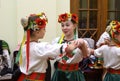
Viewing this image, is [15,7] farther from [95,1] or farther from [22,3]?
[95,1]

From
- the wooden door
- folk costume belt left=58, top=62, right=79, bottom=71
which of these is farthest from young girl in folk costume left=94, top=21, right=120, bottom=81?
the wooden door

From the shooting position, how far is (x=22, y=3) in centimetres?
436

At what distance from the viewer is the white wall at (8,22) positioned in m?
4.45

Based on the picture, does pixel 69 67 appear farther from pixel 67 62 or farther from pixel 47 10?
pixel 47 10

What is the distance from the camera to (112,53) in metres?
3.20

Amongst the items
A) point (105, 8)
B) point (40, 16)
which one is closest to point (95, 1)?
point (105, 8)

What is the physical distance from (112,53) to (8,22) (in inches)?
75.2

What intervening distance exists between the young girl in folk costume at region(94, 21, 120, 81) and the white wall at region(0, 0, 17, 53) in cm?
166

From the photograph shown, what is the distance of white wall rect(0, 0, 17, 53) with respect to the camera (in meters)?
4.45

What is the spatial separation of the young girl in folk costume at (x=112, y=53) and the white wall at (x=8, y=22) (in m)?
1.66

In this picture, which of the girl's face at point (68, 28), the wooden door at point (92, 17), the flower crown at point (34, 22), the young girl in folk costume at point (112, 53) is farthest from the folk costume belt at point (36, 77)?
the wooden door at point (92, 17)

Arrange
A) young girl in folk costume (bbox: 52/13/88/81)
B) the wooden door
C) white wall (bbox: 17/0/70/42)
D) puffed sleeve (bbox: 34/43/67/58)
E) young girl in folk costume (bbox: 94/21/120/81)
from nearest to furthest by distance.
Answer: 1. puffed sleeve (bbox: 34/43/67/58)
2. young girl in folk costume (bbox: 52/13/88/81)
3. young girl in folk costume (bbox: 94/21/120/81)
4. white wall (bbox: 17/0/70/42)
5. the wooden door

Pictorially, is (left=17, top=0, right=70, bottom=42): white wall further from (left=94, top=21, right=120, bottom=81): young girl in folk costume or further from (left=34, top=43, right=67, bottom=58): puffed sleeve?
(left=34, top=43, right=67, bottom=58): puffed sleeve

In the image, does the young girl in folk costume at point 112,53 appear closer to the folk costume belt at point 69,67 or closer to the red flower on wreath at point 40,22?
the folk costume belt at point 69,67
